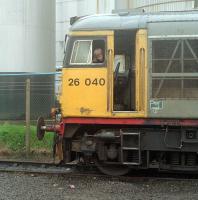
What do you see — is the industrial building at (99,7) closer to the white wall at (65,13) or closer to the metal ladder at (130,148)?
the white wall at (65,13)

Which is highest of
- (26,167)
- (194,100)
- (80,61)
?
(80,61)

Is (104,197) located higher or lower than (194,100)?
lower

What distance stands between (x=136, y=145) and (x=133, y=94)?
109cm

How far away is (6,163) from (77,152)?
81.2 inches

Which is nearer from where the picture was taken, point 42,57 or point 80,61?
point 80,61

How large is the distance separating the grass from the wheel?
2.88 meters

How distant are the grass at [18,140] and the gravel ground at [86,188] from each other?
2903 millimetres

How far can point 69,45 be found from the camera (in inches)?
431

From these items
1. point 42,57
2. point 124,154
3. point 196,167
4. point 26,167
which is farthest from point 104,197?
point 42,57

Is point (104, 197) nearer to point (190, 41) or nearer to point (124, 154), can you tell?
point (124, 154)

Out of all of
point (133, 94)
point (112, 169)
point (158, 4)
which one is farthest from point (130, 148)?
point (158, 4)

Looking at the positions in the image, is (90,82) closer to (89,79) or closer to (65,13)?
(89,79)

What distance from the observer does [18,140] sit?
14102 millimetres

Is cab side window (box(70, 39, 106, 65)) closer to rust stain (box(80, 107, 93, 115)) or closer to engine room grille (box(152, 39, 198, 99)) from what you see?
rust stain (box(80, 107, 93, 115))
